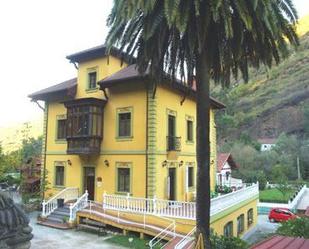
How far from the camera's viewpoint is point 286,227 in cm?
1502

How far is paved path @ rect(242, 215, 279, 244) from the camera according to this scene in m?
26.7

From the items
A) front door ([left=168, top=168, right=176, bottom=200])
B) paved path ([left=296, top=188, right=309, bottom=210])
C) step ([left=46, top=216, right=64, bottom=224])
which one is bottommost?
paved path ([left=296, top=188, right=309, bottom=210])

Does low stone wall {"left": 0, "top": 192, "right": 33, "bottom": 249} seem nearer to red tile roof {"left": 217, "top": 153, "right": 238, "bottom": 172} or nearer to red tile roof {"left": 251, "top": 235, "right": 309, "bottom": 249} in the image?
red tile roof {"left": 251, "top": 235, "right": 309, "bottom": 249}

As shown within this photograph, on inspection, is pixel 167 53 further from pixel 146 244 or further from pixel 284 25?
pixel 146 244

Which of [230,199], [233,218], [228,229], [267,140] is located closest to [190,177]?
[233,218]

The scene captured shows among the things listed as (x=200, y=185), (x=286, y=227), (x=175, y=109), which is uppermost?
(x=175, y=109)

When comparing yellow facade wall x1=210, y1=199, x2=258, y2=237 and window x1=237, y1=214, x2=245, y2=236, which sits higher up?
yellow facade wall x1=210, y1=199, x2=258, y2=237

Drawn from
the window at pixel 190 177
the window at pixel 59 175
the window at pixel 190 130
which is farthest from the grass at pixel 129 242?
the window at pixel 190 130

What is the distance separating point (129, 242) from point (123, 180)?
556cm

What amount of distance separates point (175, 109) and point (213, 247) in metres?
13.1

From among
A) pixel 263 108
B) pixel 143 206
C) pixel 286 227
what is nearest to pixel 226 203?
pixel 143 206

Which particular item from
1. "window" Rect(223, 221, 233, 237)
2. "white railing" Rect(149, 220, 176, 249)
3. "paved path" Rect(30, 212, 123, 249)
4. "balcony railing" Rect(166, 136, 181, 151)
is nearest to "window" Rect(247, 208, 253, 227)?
"window" Rect(223, 221, 233, 237)

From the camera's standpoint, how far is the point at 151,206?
67.1 feet

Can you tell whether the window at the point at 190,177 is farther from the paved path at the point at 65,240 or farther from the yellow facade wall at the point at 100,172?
the paved path at the point at 65,240
